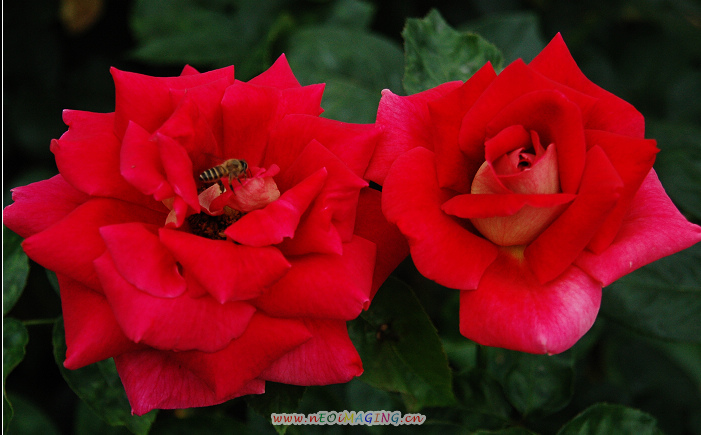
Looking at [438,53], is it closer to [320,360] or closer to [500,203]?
[500,203]

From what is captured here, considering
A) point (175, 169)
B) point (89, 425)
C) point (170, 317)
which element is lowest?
point (89, 425)

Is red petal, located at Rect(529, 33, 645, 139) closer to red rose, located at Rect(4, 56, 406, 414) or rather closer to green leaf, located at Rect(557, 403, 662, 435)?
red rose, located at Rect(4, 56, 406, 414)

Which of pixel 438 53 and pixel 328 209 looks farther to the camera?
pixel 438 53

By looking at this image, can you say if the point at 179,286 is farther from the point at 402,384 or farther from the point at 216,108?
the point at 402,384

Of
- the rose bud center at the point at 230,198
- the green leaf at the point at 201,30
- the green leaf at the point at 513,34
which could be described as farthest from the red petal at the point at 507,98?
the green leaf at the point at 201,30

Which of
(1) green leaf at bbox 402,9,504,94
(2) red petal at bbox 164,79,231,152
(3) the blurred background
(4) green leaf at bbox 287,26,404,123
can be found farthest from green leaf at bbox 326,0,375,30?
(2) red petal at bbox 164,79,231,152

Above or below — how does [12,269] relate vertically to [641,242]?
below

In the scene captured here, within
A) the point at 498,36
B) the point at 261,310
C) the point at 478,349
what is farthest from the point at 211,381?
the point at 498,36

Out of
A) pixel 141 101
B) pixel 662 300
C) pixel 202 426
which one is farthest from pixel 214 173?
pixel 662 300
